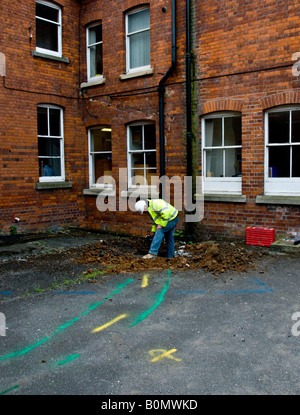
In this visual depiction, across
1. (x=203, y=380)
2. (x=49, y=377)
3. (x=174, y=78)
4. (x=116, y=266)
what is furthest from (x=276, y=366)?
(x=174, y=78)

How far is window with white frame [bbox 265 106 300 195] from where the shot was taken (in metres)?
8.96

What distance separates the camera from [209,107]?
998 cm

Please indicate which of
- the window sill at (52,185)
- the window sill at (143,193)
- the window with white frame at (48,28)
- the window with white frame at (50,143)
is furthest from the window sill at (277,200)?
the window with white frame at (48,28)

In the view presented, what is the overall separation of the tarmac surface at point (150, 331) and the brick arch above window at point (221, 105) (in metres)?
3.88

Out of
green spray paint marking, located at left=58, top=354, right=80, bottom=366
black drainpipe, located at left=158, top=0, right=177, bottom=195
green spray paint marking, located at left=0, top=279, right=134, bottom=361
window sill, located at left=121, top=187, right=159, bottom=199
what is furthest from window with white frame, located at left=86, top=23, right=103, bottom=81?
green spray paint marking, located at left=58, top=354, right=80, bottom=366

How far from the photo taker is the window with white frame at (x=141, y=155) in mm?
11414

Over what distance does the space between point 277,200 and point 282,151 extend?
117 centimetres

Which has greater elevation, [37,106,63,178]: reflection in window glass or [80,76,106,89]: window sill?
[80,76,106,89]: window sill

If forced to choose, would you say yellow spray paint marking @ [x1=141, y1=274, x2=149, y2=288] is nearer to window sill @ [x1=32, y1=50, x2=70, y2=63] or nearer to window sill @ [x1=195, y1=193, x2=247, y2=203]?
window sill @ [x1=195, y1=193, x2=247, y2=203]

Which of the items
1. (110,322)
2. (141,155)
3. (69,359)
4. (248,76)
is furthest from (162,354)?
(141,155)

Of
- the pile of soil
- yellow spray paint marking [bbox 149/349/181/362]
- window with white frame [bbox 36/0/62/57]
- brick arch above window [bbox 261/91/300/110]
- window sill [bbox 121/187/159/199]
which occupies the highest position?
window with white frame [bbox 36/0/62/57]

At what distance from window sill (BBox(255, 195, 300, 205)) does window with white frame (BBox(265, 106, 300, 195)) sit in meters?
0.17

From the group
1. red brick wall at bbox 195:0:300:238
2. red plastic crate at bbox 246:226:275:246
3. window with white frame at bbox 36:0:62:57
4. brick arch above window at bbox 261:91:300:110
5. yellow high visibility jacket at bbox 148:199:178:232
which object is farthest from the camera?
window with white frame at bbox 36:0:62:57

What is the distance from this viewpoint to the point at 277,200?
9.05 m
